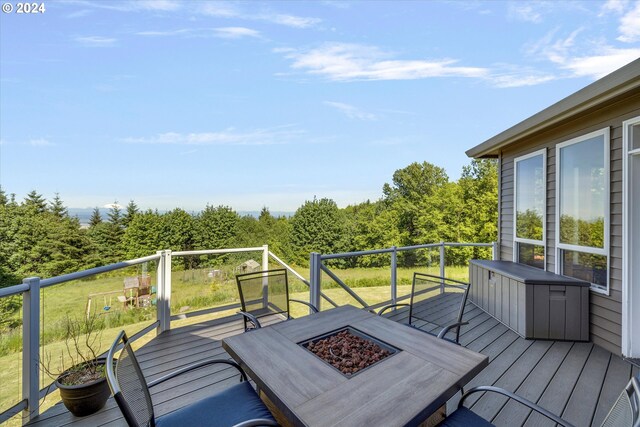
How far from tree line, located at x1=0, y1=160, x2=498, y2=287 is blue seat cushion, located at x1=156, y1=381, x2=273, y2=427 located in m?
19.1

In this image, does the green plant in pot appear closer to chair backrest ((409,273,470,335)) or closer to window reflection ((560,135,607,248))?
chair backrest ((409,273,470,335))

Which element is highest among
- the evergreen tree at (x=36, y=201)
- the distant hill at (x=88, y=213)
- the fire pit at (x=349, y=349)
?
the evergreen tree at (x=36, y=201)

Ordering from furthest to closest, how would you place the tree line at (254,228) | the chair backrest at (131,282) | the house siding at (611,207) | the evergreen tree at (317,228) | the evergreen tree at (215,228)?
1. the evergreen tree at (215,228)
2. the evergreen tree at (317,228)
3. the tree line at (254,228)
4. the chair backrest at (131,282)
5. the house siding at (611,207)

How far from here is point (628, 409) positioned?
106cm

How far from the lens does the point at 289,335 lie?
2090 millimetres

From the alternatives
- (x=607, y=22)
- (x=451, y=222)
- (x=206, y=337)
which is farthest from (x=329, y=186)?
(x=206, y=337)

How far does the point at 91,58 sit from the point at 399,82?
10932 mm

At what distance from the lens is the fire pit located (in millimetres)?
1676

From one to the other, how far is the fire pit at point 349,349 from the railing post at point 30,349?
2093mm

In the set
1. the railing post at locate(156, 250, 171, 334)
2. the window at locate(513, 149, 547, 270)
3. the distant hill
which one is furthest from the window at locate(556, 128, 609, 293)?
the distant hill

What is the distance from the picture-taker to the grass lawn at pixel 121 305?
2330 millimetres

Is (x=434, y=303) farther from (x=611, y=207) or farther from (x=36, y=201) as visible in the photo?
(x=36, y=201)

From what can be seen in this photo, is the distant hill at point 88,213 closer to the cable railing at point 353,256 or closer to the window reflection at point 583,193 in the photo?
the cable railing at point 353,256

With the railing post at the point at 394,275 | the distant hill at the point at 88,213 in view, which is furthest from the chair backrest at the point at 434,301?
the distant hill at the point at 88,213
